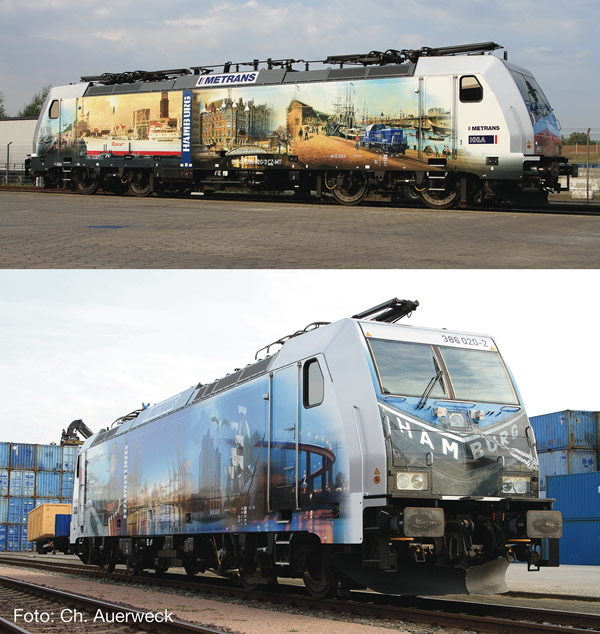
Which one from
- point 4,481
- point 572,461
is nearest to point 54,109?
point 4,481

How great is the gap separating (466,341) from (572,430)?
68.5 ft

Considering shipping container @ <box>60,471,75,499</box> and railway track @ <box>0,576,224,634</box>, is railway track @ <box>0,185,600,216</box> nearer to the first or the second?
shipping container @ <box>60,471,75,499</box>

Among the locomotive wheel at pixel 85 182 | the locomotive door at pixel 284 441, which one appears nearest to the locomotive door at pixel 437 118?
the locomotive wheel at pixel 85 182

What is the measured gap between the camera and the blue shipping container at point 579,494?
84.1 feet

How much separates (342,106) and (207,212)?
6000mm

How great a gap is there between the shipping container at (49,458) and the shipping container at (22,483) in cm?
67

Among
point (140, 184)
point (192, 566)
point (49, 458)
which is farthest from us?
point (49, 458)

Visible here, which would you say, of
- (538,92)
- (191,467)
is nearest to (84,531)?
(191,467)

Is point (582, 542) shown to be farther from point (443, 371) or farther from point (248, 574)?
point (443, 371)

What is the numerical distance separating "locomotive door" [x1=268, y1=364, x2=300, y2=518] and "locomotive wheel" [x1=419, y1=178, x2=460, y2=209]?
55.2 ft

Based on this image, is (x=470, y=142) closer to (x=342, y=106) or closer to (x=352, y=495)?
(x=342, y=106)

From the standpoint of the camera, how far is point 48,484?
4322 centimetres

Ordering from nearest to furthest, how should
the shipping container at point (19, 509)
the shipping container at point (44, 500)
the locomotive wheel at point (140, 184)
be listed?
the locomotive wheel at point (140, 184), the shipping container at point (19, 509), the shipping container at point (44, 500)

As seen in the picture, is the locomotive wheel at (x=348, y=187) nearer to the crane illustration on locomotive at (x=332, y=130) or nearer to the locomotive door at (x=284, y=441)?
the crane illustration on locomotive at (x=332, y=130)
